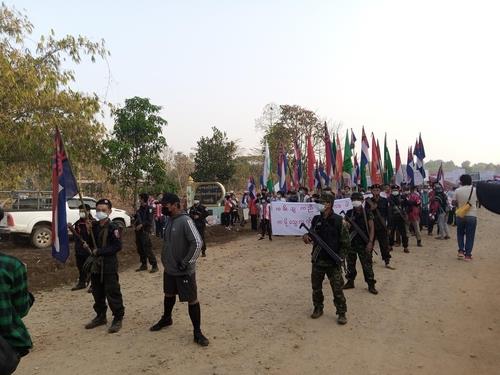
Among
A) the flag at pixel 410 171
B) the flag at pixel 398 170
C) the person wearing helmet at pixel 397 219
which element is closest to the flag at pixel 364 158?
the flag at pixel 410 171

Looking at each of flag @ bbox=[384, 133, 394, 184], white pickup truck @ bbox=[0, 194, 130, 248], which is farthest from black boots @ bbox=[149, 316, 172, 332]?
flag @ bbox=[384, 133, 394, 184]

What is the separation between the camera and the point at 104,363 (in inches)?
192

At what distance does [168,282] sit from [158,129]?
1360 cm

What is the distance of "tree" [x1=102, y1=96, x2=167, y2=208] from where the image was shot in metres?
18.0

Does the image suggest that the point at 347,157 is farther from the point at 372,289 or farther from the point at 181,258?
the point at 181,258

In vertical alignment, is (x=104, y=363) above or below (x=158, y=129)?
below

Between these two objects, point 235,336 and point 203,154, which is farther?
point 203,154

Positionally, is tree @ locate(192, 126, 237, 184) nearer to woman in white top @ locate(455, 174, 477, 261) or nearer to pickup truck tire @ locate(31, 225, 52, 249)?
pickup truck tire @ locate(31, 225, 52, 249)

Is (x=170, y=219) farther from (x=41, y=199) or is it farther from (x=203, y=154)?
(x=203, y=154)

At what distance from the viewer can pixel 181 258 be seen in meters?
5.52

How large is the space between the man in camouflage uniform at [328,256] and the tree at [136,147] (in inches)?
512

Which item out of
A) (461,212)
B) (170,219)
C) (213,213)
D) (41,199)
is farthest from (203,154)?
(170,219)

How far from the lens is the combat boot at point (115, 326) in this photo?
5848 millimetres

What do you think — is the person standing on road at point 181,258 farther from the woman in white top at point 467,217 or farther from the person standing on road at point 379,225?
the woman in white top at point 467,217
